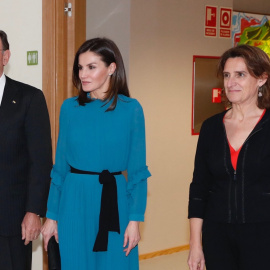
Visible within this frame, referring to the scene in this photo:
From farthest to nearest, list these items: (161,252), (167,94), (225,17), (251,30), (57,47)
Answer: (251,30) → (225,17) → (161,252) → (167,94) → (57,47)

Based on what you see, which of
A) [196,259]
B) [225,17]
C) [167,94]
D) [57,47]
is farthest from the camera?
[225,17]

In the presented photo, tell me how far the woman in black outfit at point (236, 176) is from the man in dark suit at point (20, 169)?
0.82 metres

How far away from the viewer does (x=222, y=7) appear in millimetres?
5871

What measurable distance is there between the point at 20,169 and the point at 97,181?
1.73ft

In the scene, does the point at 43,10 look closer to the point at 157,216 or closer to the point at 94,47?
the point at 94,47

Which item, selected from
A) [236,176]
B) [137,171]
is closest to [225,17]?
[137,171]

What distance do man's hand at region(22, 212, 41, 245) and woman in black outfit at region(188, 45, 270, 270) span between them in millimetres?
838

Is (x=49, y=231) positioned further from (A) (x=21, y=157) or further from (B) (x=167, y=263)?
(B) (x=167, y=263)

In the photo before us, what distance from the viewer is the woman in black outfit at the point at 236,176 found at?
2.15 m

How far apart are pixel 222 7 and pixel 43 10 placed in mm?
2693


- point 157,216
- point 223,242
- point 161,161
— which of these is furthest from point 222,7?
point 223,242

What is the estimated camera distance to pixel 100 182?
2.38 metres

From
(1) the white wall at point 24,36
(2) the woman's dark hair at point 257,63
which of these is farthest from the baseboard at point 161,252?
(2) the woman's dark hair at point 257,63

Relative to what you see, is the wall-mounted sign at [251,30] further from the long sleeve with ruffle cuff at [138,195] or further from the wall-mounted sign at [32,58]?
the long sleeve with ruffle cuff at [138,195]
